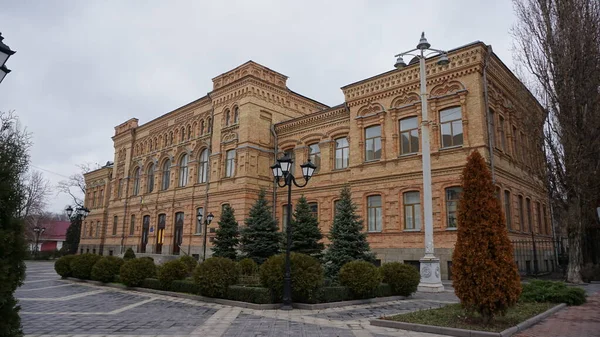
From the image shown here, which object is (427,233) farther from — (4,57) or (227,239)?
(4,57)

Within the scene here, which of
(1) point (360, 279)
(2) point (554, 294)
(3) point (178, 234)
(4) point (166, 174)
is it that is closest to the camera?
(2) point (554, 294)

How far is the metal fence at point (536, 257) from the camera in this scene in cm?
1861

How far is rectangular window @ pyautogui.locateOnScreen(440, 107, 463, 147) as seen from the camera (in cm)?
1839

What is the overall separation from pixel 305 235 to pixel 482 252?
10.6 meters

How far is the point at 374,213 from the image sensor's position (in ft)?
67.8

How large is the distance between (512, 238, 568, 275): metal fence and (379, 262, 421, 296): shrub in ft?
25.1

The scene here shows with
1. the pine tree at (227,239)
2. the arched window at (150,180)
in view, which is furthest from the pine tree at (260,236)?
the arched window at (150,180)

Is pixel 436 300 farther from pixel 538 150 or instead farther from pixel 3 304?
pixel 3 304

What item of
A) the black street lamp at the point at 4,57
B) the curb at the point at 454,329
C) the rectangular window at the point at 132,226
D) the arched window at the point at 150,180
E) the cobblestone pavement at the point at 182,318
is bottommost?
the cobblestone pavement at the point at 182,318

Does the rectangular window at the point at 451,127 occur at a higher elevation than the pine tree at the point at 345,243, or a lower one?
higher

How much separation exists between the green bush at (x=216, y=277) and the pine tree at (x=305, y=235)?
5.64m

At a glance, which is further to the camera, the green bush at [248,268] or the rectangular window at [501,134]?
the rectangular window at [501,134]

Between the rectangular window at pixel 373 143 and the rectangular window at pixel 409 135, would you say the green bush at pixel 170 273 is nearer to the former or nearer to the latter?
the rectangular window at pixel 373 143

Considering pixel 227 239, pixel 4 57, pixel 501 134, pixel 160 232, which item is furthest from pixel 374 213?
pixel 160 232
